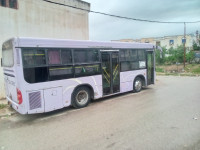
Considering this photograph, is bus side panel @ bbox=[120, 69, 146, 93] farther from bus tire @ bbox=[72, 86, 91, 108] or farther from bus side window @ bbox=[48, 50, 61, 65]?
bus side window @ bbox=[48, 50, 61, 65]

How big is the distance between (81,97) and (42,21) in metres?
5.75

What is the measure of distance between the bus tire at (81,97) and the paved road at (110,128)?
318mm

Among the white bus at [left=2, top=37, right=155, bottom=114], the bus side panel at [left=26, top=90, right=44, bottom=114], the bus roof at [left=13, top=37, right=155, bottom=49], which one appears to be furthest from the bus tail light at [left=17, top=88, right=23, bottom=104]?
the bus roof at [left=13, top=37, right=155, bottom=49]

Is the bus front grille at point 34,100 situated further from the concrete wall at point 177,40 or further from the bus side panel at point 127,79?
the concrete wall at point 177,40

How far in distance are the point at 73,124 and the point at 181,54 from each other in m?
26.6

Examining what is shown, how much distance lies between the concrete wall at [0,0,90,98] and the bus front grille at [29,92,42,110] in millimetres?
4159

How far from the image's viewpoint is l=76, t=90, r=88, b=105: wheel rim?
22.5 feet

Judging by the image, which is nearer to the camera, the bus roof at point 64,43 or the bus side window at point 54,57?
the bus roof at point 64,43

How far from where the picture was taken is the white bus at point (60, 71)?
532 centimetres

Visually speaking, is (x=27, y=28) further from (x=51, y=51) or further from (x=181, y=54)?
(x=181, y=54)

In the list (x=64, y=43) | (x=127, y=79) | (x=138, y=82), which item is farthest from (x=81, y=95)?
(x=138, y=82)

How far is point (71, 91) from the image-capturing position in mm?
6473

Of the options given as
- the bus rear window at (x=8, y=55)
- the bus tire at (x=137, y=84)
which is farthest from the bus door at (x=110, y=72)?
the bus rear window at (x=8, y=55)

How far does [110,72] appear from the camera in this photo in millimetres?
7883
